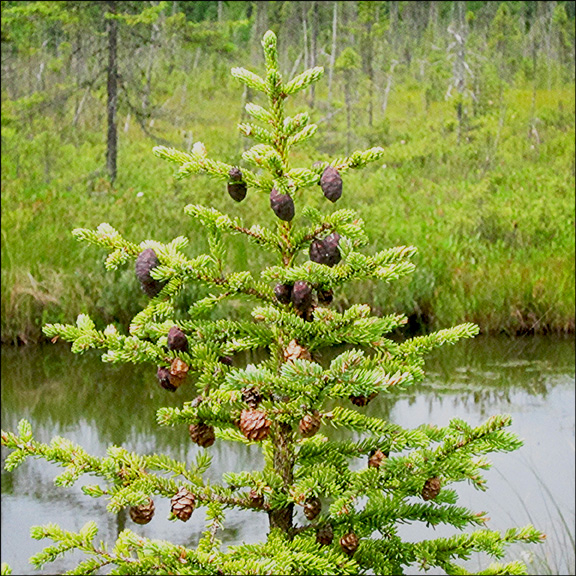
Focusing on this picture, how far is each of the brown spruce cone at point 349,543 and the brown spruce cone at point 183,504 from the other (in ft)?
0.79

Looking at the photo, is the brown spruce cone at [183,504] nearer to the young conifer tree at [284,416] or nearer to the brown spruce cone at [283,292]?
the young conifer tree at [284,416]

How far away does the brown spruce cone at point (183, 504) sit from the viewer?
4.52 ft

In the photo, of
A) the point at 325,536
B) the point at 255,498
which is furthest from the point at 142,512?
the point at 325,536

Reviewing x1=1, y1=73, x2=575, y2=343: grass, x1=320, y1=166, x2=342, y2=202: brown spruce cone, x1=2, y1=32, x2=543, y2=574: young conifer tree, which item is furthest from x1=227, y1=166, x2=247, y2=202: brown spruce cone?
x1=1, y1=73, x2=575, y2=343: grass

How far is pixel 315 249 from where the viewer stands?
1.41 m

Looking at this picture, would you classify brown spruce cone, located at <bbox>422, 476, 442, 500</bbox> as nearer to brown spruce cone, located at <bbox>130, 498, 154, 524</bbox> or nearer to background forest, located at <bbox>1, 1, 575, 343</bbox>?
brown spruce cone, located at <bbox>130, 498, 154, 524</bbox>

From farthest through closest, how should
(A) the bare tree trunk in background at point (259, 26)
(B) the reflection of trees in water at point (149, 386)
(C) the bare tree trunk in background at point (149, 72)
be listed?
(A) the bare tree trunk in background at point (259, 26), (C) the bare tree trunk in background at point (149, 72), (B) the reflection of trees in water at point (149, 386)

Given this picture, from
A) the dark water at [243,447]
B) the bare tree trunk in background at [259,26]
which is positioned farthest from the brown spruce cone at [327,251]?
the bare tree trunk in background at [259,26]

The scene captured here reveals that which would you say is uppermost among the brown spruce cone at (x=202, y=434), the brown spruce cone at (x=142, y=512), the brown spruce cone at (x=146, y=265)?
the brown spruce cone at (x=146, y=265)

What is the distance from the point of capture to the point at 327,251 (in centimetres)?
139

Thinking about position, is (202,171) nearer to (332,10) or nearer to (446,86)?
(446,86)

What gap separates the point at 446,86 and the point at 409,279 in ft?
63.9

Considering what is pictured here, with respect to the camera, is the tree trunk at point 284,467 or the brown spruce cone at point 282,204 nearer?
the brown spruce cone at point 282,204

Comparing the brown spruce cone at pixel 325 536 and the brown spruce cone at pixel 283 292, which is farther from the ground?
the brown spruce cone at pixel 283 292
